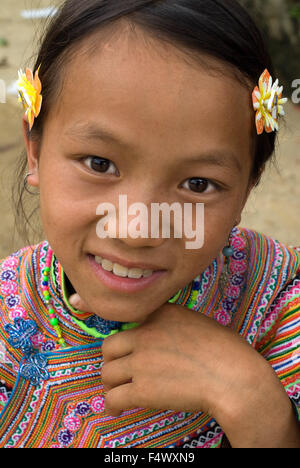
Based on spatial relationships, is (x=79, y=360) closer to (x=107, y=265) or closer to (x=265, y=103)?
(x=107, y=265)

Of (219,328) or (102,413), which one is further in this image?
(102,413)

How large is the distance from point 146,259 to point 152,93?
312mm

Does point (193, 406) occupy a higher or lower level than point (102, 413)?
higher

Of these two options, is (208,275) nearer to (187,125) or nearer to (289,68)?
(187,125)

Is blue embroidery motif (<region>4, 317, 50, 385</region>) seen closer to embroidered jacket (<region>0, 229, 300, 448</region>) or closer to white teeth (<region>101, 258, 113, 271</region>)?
embroidered jacket (<region>0, 229, 300, 448</region>)

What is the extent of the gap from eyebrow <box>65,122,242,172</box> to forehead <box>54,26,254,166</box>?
0.05 ft

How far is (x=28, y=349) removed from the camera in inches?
52.2

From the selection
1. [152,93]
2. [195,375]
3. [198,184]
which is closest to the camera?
[152,93]

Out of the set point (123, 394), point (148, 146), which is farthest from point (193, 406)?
point (148, 146)

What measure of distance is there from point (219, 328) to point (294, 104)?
3.40 metres

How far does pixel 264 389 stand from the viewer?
1156 millimetres

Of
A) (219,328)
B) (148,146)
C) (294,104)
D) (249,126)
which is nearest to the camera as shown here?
(148,146)

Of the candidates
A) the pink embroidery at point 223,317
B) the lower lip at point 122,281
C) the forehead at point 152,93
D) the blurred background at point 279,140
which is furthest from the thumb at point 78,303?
the blurred background at point 279,140

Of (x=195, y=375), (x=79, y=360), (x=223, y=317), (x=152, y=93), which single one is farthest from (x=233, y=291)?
(x=152, y=93)
